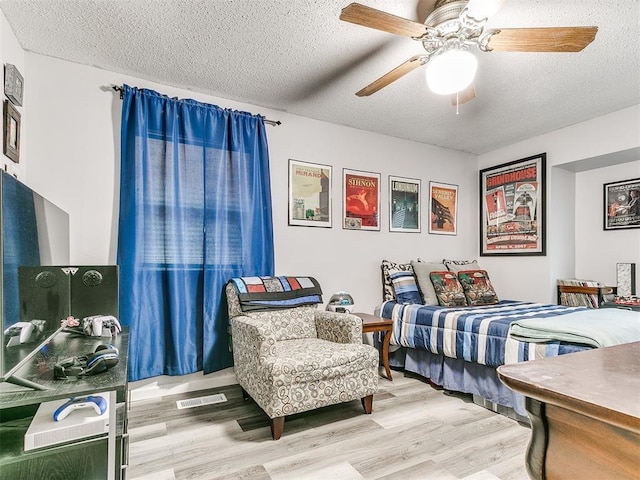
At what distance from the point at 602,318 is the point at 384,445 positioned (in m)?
1.66

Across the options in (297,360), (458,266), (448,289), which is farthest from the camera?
(458,266)

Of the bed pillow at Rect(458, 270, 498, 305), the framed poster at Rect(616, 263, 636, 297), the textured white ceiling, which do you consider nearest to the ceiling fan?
the textured white ceiling

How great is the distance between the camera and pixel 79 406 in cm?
129

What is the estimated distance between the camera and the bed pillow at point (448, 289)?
3340mm

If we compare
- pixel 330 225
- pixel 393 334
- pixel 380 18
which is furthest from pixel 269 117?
pixel 393 334

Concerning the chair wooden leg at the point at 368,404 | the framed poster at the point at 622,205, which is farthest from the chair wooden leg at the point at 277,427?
the framed poster at the point at 622,205

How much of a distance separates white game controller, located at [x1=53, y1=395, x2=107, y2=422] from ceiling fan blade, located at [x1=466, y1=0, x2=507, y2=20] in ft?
7.30

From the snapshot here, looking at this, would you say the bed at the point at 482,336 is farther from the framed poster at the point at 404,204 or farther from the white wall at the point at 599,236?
the white wall at the point at 599,236

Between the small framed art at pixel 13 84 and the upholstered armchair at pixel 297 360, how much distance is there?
1.81m

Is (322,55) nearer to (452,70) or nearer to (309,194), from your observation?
(452,70)

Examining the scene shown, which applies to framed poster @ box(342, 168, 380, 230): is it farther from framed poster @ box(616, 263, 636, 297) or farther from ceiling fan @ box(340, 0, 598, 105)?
framed poster @ box(616, 263, 636, 297)

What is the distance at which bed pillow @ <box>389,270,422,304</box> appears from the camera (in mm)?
3389

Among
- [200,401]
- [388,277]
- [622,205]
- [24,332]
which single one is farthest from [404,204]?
[24,332]

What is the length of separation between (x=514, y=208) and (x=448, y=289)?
4.79ft
